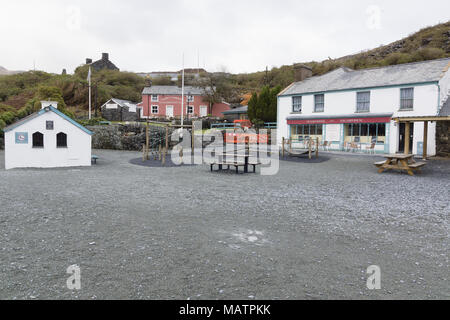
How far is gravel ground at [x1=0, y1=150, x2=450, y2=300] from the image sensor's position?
3797mm

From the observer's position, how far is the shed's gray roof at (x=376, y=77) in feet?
73.7

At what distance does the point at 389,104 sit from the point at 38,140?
928 inches

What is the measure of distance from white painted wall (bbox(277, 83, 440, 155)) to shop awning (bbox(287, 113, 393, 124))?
0.31 meters

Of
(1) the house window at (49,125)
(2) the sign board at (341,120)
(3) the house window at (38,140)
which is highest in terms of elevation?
(2) the sign board at (341,120)

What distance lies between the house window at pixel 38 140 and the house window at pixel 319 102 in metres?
21.5

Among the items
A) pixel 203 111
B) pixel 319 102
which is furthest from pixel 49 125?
pixel 203 111

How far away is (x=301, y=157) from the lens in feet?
71.3

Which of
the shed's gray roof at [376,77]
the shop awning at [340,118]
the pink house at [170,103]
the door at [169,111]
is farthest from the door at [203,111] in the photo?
the shop awning at [340,118]

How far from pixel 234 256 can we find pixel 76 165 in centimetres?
1502

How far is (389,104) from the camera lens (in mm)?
23734

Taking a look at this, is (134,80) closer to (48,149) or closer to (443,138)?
(48,149)

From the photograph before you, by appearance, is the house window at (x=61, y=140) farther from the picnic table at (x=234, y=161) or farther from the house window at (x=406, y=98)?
the house window at (x=406, y=98)
